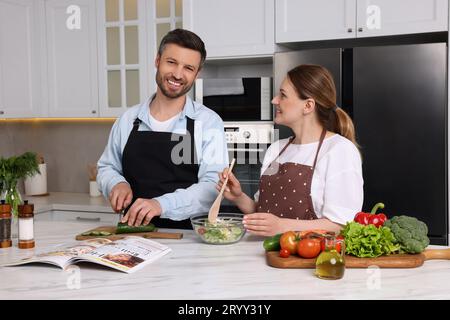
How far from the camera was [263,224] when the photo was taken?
190cm

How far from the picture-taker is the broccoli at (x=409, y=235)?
5.45 feet

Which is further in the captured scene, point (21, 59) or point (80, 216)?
point (21, 59)

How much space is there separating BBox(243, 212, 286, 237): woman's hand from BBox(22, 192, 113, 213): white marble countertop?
7.19 ft

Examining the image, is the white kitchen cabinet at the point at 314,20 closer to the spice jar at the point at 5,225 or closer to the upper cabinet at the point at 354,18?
the upper cabinet at the point at 354,18

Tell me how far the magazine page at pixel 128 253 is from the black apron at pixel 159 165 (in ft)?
1.87

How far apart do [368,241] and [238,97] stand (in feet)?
6.81

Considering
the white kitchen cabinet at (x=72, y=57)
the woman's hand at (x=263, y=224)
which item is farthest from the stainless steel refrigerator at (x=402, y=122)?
the white kitchen cabinet at (x=72, y=57)

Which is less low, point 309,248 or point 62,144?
point 62,144

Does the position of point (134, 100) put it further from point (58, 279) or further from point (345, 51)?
point (58, 279)

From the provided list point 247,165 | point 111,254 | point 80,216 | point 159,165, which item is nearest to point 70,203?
point 80,216

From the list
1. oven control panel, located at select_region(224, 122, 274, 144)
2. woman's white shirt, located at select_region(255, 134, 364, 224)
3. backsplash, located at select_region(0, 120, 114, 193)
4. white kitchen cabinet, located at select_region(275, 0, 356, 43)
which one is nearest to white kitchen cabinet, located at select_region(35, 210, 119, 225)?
backsplash, located at select_region(0, 120, 114, 193)

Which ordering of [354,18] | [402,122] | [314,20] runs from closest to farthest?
1. [402,122]
2. [354,18]
3. [314,20]

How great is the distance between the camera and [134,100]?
4.07 metres

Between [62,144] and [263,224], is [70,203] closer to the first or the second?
[62,144]
